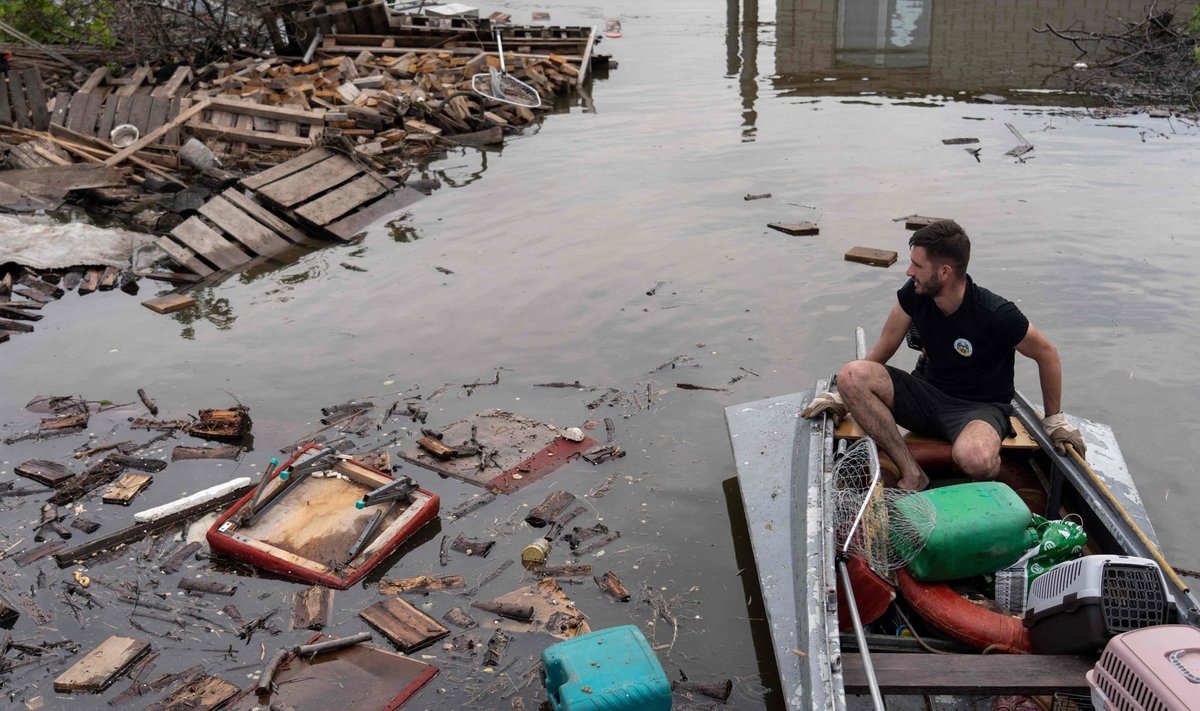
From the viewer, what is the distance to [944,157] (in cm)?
1644

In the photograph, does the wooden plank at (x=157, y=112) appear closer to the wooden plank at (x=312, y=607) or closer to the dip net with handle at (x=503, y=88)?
the dip net with handle at (x=503, y=88)

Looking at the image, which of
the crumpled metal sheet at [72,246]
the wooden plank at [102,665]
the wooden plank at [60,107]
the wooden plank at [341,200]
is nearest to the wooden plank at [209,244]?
the crumpled metal sheet at [72,246]

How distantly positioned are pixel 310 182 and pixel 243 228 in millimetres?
1471

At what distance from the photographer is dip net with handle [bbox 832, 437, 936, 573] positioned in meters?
5.31

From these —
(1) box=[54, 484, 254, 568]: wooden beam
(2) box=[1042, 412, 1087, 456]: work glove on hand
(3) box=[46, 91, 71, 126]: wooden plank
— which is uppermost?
(3) box=[46, 91, 71, 126]: wooden plank

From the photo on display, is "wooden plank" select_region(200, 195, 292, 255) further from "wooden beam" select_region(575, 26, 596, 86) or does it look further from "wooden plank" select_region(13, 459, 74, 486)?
"wooden beam" select_region(575, 26, 596, 86)

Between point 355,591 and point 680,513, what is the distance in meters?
2.52

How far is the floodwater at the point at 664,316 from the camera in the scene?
698 centimetres

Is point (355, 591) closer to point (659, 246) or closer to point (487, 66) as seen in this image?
point (659, 246)

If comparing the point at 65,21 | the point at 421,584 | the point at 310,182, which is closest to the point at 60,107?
the point at 65,21

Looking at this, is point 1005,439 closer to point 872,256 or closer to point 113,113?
point 872,256

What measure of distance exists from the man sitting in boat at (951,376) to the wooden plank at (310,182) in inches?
380

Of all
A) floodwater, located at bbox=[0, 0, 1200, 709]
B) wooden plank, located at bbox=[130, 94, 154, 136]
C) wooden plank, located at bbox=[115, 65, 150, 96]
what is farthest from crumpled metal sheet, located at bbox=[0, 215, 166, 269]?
wooden plank, located at bbox=[115, 65, 150, 96]

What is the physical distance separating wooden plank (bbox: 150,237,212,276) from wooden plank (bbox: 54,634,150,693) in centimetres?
722
